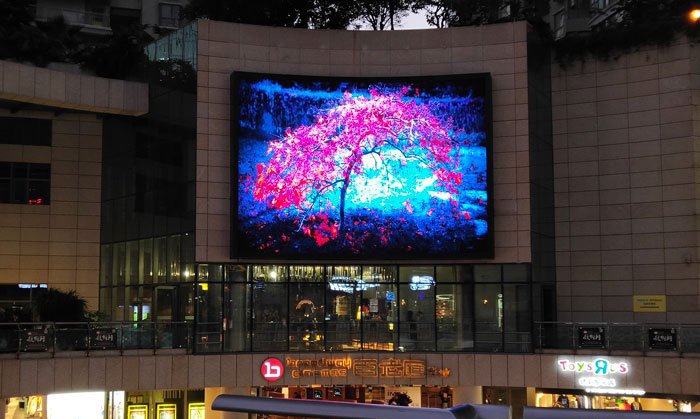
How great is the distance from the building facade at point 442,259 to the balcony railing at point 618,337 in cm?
7

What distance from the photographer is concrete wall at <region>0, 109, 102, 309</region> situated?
131ft

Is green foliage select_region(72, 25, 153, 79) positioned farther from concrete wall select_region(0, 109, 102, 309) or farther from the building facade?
concrete wall select_region(0, 109, 102, 309)

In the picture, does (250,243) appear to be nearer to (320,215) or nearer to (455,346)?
(320,215)

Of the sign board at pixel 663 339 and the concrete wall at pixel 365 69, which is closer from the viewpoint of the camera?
the sign board at pixel 663 339

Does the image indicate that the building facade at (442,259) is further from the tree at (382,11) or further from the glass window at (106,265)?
the tree at (382,11)

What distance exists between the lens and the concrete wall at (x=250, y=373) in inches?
1179

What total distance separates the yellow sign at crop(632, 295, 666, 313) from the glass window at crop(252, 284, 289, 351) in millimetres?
14510

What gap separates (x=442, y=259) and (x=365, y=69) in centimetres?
860

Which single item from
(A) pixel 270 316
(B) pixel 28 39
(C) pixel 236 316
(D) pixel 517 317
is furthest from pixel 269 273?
(B) pixel 28 39

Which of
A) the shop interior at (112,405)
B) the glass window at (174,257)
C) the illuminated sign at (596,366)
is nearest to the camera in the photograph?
the illuminated sign at (596,366)

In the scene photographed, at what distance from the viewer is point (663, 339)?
31.2 metres

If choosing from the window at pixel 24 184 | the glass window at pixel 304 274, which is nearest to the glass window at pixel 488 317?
the glass window at pixel 304 274

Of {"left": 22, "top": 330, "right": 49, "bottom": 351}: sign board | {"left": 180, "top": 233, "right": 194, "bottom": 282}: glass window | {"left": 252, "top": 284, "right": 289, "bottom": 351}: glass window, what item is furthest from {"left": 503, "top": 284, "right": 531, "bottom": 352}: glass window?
{"left": 22, "top": 330, "right": 49, "bottom": 351}: sign board

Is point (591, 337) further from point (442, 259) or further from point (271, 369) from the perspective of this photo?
point (271, 369)
